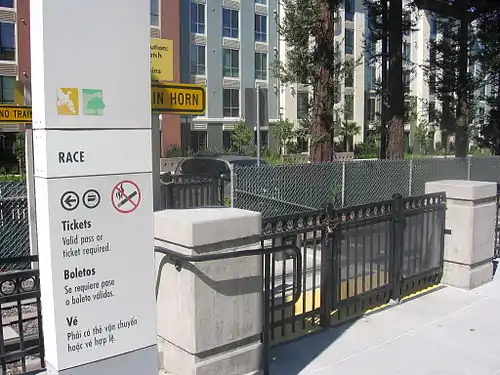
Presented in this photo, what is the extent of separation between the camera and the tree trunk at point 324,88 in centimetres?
1231

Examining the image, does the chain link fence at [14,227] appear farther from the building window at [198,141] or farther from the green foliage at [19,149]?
the building window at [198,141]

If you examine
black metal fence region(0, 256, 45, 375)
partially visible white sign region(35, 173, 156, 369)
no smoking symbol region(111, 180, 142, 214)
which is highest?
no smoking symbol region(111, 180, 142, 214)

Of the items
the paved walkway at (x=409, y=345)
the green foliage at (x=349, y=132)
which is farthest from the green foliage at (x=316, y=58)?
the green foliage at (x=349, y=132)

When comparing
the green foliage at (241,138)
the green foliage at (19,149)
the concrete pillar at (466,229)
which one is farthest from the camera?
the green foliage at (241,138)

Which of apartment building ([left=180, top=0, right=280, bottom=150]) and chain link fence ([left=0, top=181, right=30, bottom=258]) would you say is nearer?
chain link fence ([left=0, top=181, right=30, bottom=258])

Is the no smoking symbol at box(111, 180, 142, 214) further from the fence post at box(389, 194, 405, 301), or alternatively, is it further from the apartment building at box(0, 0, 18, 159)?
the apartment building at box(0, 0, 18, 159)

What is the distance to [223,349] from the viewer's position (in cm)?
A: 380

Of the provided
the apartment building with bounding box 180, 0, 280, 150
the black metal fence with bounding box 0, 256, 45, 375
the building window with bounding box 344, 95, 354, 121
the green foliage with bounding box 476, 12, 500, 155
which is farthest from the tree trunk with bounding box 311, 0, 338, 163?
the apartment building with bounding box 180, 0, 280, 150

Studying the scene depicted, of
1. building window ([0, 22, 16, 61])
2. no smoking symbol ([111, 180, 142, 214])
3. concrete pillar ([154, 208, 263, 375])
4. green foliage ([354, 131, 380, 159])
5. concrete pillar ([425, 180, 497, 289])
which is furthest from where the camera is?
green foliage ([354, 131, 380, 159])

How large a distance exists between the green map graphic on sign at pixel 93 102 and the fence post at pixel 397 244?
3918 millimetres

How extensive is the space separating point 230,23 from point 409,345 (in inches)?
1652

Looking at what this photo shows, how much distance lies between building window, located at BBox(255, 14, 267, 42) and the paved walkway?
4203 centimetres

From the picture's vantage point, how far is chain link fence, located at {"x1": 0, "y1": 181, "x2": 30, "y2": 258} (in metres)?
8.32

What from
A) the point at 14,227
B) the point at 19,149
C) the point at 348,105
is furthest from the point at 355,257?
the point at 19,149
